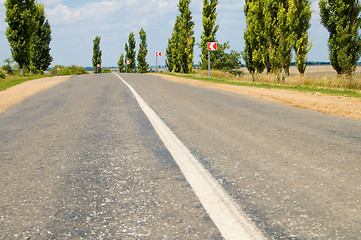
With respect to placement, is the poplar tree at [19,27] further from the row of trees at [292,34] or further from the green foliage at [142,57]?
the green foliage at [142,57]

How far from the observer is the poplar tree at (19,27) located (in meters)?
34.1

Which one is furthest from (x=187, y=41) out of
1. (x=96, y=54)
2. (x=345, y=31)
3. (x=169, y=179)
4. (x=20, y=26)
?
(x=96, y=54)

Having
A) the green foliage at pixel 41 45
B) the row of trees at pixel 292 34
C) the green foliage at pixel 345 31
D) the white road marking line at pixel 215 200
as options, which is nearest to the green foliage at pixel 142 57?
the green foliage at pixel 41 45

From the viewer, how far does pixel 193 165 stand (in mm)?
3721

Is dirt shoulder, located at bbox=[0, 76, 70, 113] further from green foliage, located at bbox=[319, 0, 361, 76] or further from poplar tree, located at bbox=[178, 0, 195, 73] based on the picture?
poplar tree, located at bbox=[178, 0, 195, 73]

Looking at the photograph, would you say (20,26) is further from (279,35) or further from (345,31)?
(345,31)

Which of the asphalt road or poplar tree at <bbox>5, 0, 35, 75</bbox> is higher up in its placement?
→ poplar tree at <bbox>5, 0, 35, 75</bbox>

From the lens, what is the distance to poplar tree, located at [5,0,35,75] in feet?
112

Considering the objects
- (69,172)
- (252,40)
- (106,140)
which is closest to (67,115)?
(106,140)

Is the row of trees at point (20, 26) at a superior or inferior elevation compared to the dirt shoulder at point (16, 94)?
superior

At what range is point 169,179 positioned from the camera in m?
3.29

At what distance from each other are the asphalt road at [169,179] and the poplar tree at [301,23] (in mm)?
13061

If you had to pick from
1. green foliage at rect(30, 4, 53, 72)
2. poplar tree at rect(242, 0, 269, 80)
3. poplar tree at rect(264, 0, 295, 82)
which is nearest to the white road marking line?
poplar tree at rect(264, 0, 295, 82)

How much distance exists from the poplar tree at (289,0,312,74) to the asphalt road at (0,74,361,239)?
42.9ft
